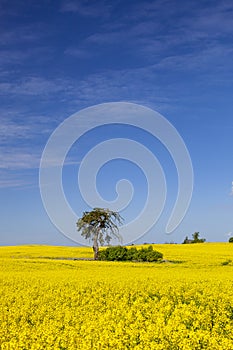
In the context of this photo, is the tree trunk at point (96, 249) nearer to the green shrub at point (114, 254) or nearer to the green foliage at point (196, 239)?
the green shrub at point (114, 254)

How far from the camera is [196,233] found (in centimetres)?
9212

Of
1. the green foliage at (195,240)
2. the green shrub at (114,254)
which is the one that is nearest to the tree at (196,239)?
the green foliage at (195,240)

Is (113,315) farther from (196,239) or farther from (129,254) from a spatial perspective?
(196,239)

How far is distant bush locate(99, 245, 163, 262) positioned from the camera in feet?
152

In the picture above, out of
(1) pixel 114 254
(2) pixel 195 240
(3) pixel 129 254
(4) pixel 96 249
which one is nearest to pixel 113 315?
(3) pixel 129 254

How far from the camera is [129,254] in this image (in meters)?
48.9

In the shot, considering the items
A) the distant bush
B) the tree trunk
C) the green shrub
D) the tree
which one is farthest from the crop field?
the tree

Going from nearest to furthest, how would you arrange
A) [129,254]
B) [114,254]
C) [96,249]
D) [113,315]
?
[113,315] → [129,254] → [114,254] → [96,249]

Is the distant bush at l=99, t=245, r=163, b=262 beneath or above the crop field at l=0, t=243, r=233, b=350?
above

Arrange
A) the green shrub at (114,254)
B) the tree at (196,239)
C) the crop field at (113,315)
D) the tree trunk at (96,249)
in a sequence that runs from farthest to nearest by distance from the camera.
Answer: the tree at (196,239) → the tree trunk at (96,249) → the green shrub at (114,254) → the crop field at (113,315)

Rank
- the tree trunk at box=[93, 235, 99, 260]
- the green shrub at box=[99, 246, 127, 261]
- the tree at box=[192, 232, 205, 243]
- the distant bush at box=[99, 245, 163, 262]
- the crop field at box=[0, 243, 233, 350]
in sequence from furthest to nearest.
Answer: the tree at box=[192, 232, 205, 243], the tree trunk at box=[93, 235, 99, 260], the green shrub at box=[99, 246, 127, 261], the distant bush at box=[99, 245, 163, 262], the crop field at box=[0, 243, 233, 350]

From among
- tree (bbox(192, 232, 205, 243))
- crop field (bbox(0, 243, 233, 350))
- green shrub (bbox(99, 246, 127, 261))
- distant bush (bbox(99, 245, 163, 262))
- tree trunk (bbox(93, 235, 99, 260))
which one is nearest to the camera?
crop field (bbox(0, 243, 233, 350))

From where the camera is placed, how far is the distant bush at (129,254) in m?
46.4

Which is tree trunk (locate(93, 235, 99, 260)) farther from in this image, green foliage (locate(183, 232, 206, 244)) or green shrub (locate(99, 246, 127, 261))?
green foliage (locate(183, 232, 206, 244))
